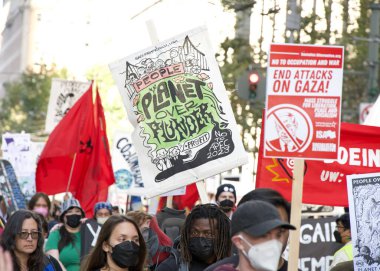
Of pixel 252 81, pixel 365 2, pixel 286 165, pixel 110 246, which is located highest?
pixel 365 2

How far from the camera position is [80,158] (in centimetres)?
1798

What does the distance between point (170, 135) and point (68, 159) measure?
27.3ft

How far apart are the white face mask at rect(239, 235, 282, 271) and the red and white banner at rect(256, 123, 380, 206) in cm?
519

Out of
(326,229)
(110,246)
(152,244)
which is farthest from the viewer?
(326,229)

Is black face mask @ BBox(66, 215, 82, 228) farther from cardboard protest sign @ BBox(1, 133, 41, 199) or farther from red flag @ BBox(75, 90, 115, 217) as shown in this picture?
cardboard protest sign @ BBox(1, 133, 41, 199)

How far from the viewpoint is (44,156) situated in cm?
1864

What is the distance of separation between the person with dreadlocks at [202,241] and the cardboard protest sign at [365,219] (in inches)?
32.3

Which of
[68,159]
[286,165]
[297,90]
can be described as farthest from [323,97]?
[68,159]

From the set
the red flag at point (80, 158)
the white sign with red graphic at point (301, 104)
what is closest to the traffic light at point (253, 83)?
the red flag at point (80, 158)

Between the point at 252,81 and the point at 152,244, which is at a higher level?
the point at 252,81

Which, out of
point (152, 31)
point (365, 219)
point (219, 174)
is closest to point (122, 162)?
point (219, 174)

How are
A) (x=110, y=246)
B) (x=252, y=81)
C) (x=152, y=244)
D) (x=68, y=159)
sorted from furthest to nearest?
(x=252, y=81)
(x=68, y=159)
(x=152, y=244)
(x=110, y=246)

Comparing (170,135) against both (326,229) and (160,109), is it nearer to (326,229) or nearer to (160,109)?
(160,109)

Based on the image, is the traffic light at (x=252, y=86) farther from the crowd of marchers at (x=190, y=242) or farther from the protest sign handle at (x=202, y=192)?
the protest sign handle at (x=202, y=192)
